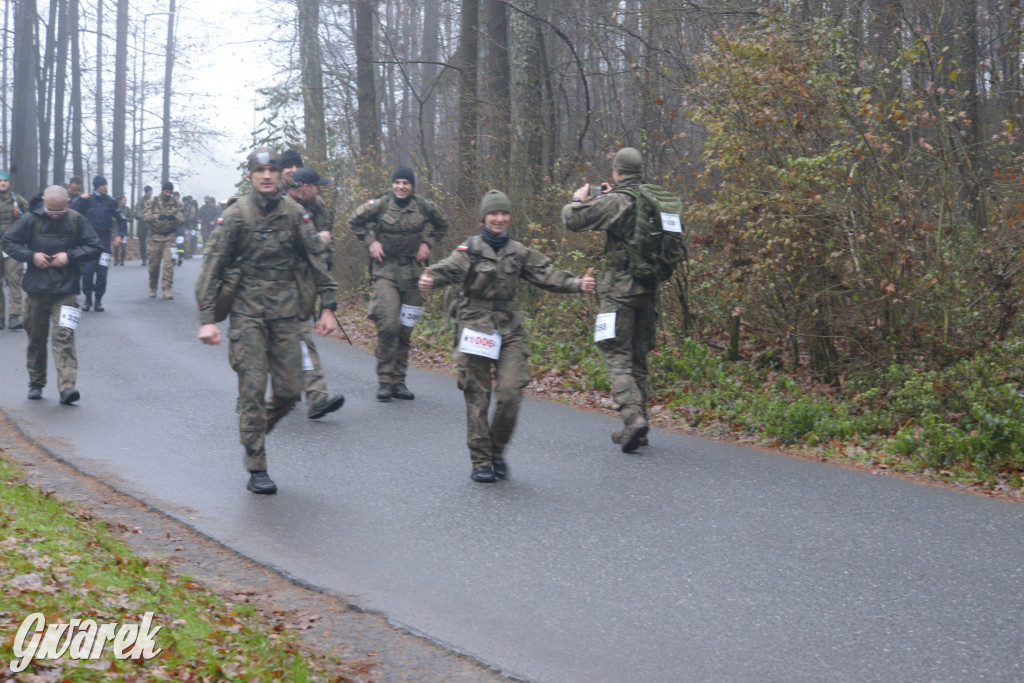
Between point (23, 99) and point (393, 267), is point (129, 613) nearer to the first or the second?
point (393, 267)

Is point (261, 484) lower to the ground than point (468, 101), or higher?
lower

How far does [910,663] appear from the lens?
15.2 feet

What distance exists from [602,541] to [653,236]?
294 cm

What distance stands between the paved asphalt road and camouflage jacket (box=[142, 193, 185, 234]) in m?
11.1

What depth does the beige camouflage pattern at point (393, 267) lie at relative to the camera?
1113cm

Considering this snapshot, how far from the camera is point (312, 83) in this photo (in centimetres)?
2838

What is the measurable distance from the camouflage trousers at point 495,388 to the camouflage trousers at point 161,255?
14.7m

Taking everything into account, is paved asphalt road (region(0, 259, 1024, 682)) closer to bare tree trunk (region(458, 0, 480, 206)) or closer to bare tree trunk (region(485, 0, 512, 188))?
bare tree trunk (region(485, 0, 512, 188))

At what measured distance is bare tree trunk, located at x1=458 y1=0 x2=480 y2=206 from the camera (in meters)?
16.9

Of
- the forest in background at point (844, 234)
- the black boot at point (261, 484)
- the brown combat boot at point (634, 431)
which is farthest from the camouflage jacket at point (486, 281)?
the forest in background at point (844, 234)

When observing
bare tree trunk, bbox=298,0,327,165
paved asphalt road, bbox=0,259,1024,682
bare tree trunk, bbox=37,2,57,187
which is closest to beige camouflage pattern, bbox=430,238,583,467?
paved asphalt road, bbox=0,259,1024,682

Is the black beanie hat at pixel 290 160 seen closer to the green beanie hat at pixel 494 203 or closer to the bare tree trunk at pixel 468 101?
the green beanie hat at pixel 494 203

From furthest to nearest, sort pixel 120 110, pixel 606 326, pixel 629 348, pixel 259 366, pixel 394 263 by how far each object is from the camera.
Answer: pixel 120 110 → pixel 394 263 → pixel 629 348 → pixel 606 326 → pixel 259 366

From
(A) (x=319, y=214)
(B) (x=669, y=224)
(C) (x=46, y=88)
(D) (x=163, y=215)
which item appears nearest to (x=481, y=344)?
(B) (x=669, y=224)
